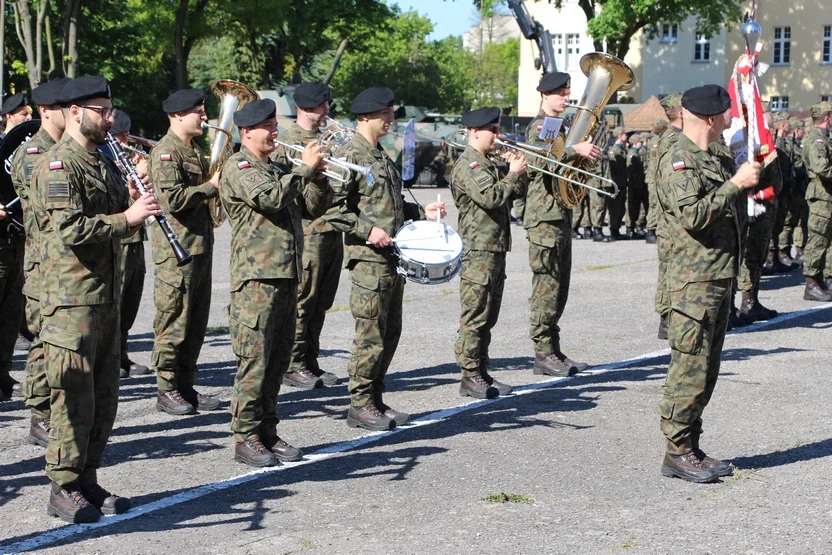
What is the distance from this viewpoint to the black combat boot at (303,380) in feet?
30.7

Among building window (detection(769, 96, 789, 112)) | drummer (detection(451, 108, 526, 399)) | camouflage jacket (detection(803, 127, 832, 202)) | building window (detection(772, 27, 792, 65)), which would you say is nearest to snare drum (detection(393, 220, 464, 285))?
drummer (detection(451, 108, 526, 399))

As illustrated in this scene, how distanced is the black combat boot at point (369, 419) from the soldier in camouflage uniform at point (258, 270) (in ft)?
2.99

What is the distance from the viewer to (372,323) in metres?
7.89

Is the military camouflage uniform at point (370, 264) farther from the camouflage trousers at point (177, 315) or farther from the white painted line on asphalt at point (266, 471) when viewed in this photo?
the camouflage trousers at point (177, 315)

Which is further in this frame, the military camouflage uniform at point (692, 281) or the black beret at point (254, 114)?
the black beret at point (254, 114)

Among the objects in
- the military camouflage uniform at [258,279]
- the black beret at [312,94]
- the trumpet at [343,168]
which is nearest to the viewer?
the military camouflage uniform at [258,279]

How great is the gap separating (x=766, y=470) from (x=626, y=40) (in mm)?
42279

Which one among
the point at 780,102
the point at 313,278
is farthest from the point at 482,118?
the point at 780,102

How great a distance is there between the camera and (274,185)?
686 centimetres

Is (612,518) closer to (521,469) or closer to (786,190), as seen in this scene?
(521,469)

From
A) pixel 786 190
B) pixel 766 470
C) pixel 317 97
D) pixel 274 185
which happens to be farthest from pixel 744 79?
pixel 786 190

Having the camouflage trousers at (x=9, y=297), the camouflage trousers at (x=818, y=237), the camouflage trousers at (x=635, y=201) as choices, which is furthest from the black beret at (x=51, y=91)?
the camouflage trousers at (x=635, y=201)

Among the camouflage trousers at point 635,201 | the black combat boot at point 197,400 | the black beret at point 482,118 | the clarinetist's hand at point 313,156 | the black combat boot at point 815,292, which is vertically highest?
the black beret at point 482,118

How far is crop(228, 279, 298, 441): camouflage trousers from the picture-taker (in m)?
7.01
